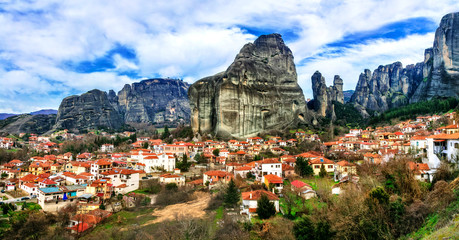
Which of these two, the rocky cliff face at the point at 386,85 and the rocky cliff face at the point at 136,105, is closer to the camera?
the rocky cliff face at the point at 386,85

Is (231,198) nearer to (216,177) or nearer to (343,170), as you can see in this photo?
(216,177)

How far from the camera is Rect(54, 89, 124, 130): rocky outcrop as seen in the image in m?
115

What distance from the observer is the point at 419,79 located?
112 meters

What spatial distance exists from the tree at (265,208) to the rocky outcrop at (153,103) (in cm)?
14166

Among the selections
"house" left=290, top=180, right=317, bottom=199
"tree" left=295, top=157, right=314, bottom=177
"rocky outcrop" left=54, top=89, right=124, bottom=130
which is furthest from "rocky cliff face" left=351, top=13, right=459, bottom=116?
"rocky outcrop" left=54, top=89, right=124, bottom=130

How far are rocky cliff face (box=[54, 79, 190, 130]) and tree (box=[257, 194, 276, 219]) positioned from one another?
A: 366 ft

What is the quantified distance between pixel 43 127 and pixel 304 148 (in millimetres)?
107573

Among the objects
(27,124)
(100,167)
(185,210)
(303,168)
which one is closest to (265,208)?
(185,210)

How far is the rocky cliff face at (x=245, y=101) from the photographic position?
68062mm

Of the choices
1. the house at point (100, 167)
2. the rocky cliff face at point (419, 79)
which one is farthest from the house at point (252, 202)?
the rocky cliff face at point (419, 79)

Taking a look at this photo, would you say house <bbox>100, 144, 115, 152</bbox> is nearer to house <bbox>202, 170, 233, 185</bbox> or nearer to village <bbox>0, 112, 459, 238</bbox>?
village <bbox>0, 112, 459, 238</bbox>

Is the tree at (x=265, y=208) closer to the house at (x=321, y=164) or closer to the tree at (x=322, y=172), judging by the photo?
the tree at (x=322, y=172)

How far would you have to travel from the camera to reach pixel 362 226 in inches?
651

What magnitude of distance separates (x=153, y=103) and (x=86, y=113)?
60065 mm
